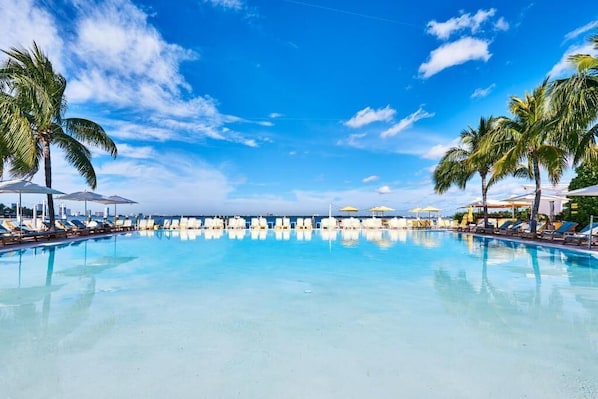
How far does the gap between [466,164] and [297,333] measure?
17550 mm

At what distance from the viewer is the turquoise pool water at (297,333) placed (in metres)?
2.53

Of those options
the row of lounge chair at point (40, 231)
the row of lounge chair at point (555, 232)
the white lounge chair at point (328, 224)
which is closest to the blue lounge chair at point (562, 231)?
the row of lounge chair at point (555, 232)

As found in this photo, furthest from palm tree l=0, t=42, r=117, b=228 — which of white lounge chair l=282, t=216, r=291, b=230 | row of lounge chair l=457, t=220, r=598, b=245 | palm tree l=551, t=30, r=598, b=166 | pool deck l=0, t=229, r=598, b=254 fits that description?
row of lounge chair l=457, t=220, r=598, b=245

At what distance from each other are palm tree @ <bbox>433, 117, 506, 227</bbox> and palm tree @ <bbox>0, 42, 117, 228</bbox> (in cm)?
1761

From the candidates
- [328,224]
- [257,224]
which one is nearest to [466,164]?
[328,224]

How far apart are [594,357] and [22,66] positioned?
16060 millimetres

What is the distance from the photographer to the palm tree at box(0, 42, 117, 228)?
7113 mm

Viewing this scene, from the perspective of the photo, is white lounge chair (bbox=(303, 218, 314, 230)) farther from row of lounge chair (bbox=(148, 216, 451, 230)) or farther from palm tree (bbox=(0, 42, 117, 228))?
palm tree (bbox=(0, 42, 117, 228))

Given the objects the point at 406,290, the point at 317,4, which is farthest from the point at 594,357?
the point at 317,4

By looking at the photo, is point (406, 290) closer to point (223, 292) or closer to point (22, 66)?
point (223, 292)

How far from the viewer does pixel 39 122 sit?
862cm

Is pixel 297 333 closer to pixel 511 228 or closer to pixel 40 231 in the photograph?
pixel 40 231

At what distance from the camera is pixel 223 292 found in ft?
18.3

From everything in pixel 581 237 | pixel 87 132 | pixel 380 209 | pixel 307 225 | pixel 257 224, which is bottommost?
pixel 581 237
